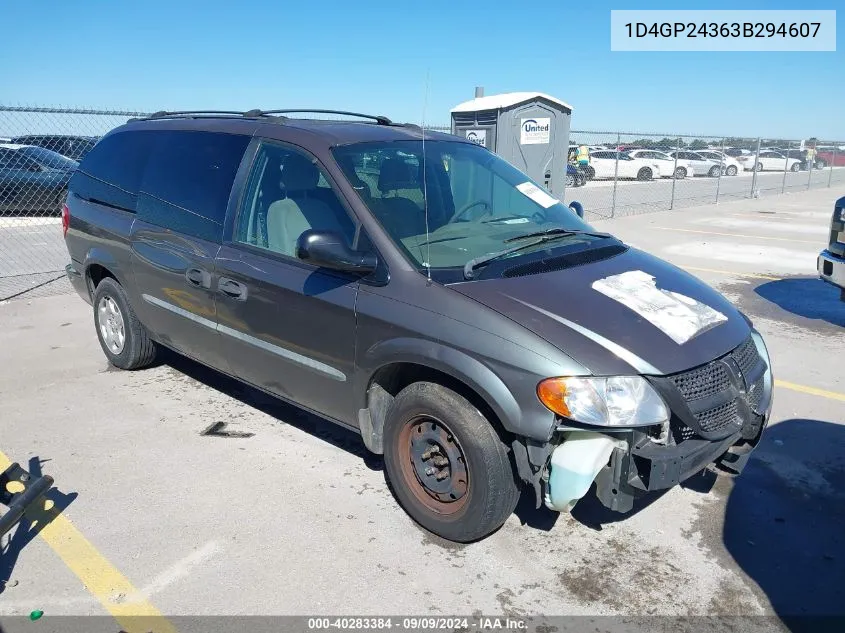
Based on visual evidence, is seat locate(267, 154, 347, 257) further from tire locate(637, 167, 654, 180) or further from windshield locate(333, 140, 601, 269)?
tire locate(637, 167, 654, 180)

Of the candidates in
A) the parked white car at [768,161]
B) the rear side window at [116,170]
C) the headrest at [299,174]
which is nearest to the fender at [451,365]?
the headrest at [299,174]

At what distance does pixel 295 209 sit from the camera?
3676mm

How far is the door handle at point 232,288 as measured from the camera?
373 centimetres

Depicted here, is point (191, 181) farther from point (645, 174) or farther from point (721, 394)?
point (645, 174)

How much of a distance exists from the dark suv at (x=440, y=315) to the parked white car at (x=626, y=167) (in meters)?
27.5

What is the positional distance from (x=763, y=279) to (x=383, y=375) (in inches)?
286

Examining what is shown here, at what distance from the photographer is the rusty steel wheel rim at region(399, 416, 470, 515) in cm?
303

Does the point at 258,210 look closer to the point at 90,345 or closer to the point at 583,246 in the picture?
the point at 583,246

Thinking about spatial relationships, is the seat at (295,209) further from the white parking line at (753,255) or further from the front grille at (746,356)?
the white parking line at (753,255)

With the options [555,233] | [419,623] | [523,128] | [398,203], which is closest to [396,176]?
[398,203]

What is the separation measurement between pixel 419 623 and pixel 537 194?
8.45 ft

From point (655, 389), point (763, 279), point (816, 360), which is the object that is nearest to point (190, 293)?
point (655, 389)

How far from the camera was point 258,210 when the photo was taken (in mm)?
3795

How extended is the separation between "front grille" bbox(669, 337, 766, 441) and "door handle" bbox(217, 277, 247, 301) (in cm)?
225
